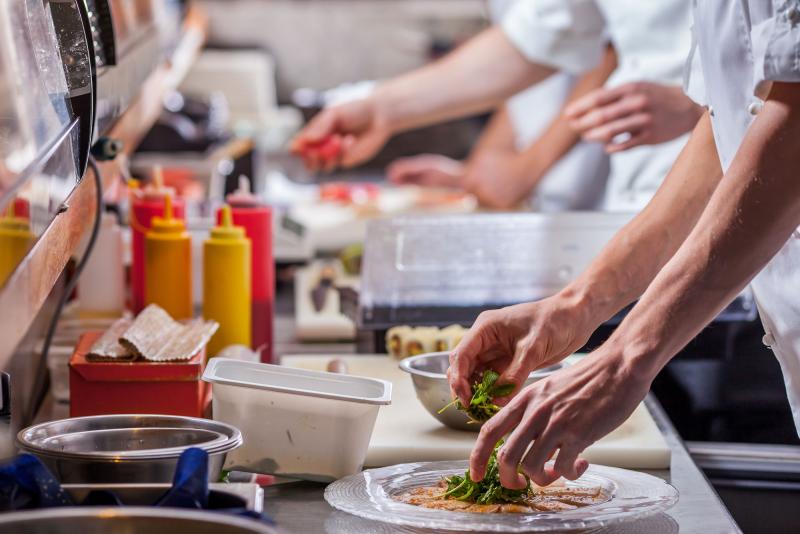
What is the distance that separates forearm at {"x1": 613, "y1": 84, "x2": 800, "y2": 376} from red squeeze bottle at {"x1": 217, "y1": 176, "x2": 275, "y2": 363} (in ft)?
3.23

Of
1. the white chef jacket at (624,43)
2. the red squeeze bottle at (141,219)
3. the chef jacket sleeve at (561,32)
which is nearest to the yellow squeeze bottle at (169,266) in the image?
the red squeeze bottle at (141,219)

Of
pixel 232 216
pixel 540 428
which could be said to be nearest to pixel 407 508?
pixel 540 428

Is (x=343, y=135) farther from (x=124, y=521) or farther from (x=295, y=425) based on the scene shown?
(x=124, y=521)

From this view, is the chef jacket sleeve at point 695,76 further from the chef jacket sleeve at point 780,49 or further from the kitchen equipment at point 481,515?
the kitchen equipment at point 481,515

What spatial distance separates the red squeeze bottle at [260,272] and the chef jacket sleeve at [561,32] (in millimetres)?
1487

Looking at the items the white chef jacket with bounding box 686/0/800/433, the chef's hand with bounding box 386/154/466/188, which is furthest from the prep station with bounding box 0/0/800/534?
the chef's hand with bounding box 386/154/466/188

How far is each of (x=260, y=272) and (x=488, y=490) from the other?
0.86m

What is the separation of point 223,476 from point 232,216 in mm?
744

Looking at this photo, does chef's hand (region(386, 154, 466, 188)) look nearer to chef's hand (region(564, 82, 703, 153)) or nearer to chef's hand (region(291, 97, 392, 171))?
chef's hand (region(291, 97, 392, 171))

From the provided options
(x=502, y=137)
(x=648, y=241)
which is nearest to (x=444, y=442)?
(x=648, y=241)

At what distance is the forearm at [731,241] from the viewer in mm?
1182

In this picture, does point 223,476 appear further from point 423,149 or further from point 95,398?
point 423,149

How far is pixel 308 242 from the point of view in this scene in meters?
3.25

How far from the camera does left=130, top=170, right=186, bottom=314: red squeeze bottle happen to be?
6.88 feet
